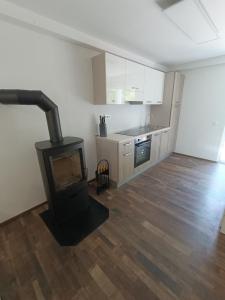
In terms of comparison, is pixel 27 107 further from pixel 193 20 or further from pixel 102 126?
pixel 193 20

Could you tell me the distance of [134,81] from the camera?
9.14 ft

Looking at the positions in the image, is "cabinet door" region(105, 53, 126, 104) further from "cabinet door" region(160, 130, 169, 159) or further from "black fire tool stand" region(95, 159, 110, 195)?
"cabinet door" region(160, 130, 169, 159)

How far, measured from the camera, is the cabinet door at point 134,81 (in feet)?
8.68

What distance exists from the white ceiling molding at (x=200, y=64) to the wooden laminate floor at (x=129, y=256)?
9.81ft

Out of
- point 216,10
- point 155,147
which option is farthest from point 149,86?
point 216,10

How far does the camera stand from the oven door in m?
2.90

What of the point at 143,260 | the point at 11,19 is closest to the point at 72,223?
the point at 143,260

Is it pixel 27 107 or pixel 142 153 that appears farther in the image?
pixel 142 153

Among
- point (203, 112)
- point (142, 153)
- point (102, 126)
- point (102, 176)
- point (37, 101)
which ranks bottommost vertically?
point (102, 176)

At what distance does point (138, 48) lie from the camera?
2678 mm

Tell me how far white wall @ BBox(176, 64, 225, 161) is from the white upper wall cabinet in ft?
4.47

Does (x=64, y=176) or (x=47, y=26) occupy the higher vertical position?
(x=47, y=26)

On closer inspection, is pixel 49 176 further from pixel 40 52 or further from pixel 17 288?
pixel 40 52

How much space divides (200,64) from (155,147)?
7.46 ft
